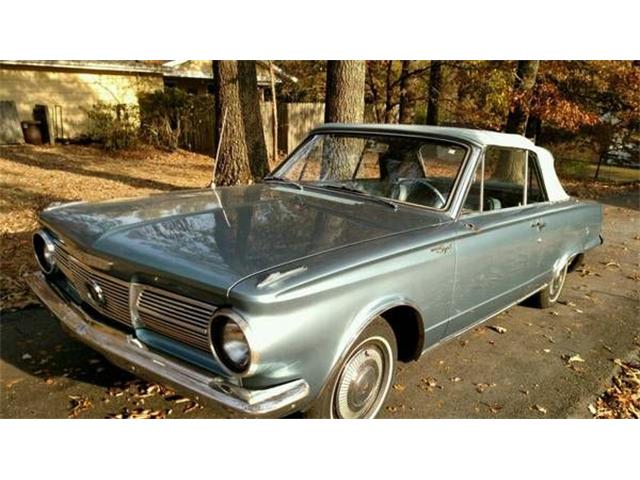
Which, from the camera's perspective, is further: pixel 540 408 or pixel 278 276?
pixel 540 408

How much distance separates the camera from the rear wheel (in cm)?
492

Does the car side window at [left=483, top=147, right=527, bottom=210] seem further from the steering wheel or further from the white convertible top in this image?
the steering wheel

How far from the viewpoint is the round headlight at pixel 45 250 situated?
10.7 ft

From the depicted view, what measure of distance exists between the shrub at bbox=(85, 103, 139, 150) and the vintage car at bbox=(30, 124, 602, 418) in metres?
13.4

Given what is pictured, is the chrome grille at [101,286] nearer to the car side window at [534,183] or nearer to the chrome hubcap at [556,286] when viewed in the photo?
the car side window at [534,183]

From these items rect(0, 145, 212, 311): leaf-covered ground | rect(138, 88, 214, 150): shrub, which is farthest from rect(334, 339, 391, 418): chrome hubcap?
rect(138, 88, 214, 150): shrub

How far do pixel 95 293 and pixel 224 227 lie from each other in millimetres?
795

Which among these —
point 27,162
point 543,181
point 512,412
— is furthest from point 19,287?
point 27,162

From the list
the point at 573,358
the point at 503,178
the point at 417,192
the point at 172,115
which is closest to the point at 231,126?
the point at 503,178

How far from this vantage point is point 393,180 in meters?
3.94

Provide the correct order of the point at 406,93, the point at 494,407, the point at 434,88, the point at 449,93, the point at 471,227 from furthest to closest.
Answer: the point at 449,93 → the point at 406,93 → the point at 434,88 → the point at 471,227 → the point at 494,407

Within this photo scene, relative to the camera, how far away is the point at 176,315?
2434mm

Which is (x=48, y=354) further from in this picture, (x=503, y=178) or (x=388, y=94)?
(x=388, y=94)
